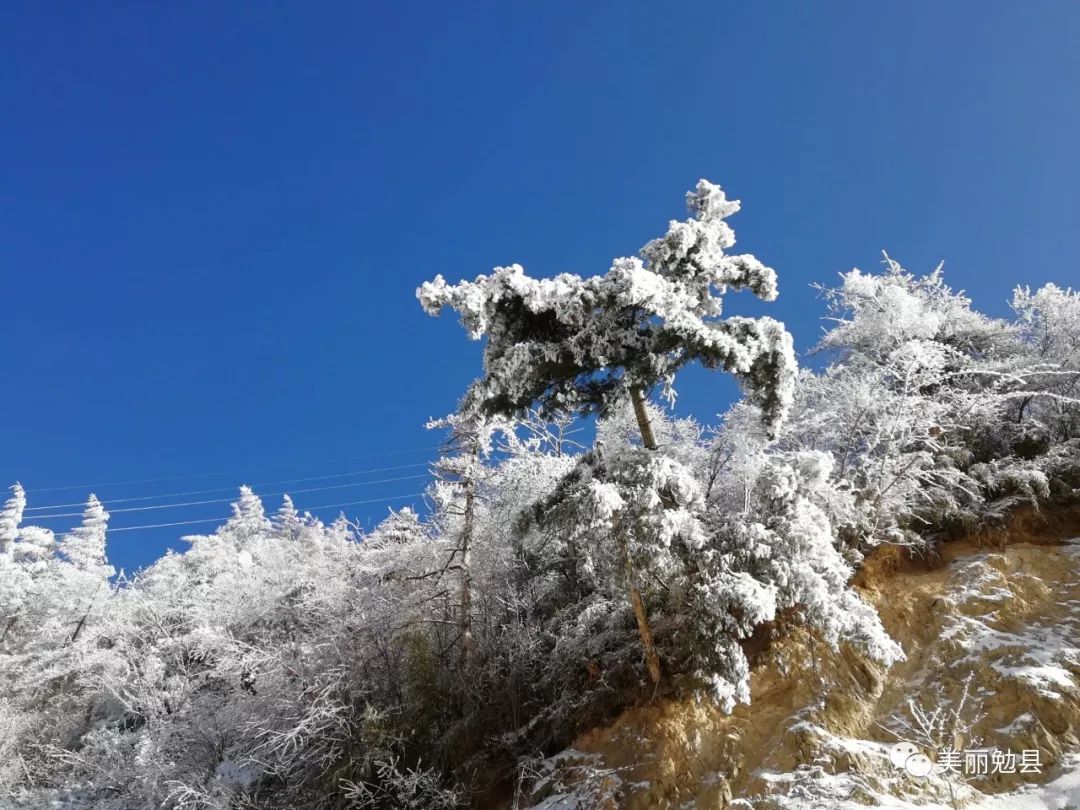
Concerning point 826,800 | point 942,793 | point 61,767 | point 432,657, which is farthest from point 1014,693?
point 61,767

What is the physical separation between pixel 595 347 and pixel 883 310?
13.8m

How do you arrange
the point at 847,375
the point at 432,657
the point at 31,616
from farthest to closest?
the point at 31,616, the point at 847,375, the point at 432,657

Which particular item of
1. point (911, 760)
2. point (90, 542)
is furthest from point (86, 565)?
point (911, 760)

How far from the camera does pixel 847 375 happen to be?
1756 cm

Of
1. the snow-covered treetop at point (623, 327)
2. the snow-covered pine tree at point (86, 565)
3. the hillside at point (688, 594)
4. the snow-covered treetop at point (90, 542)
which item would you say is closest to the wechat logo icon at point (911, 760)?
the hillside at point (688, 594)

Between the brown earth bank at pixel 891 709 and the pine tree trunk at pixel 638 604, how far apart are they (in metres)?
0.72

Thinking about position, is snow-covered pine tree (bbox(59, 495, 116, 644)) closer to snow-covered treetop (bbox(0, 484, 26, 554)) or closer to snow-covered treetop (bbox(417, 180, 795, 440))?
snow-covered treetop (bbox(0, 484, 26, 554))

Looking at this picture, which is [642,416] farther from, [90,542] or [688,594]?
[90,542]

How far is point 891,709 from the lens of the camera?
11188 millimetres

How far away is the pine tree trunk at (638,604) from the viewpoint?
10750 millimetres

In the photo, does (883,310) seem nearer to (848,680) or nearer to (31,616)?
(848,680)

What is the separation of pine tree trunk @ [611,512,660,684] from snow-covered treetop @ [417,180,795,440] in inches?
99.0

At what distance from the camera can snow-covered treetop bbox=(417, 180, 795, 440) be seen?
10.8 m

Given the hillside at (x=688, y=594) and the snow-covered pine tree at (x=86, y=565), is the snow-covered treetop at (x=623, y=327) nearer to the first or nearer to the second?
the hillside at (x=688, y=594)
